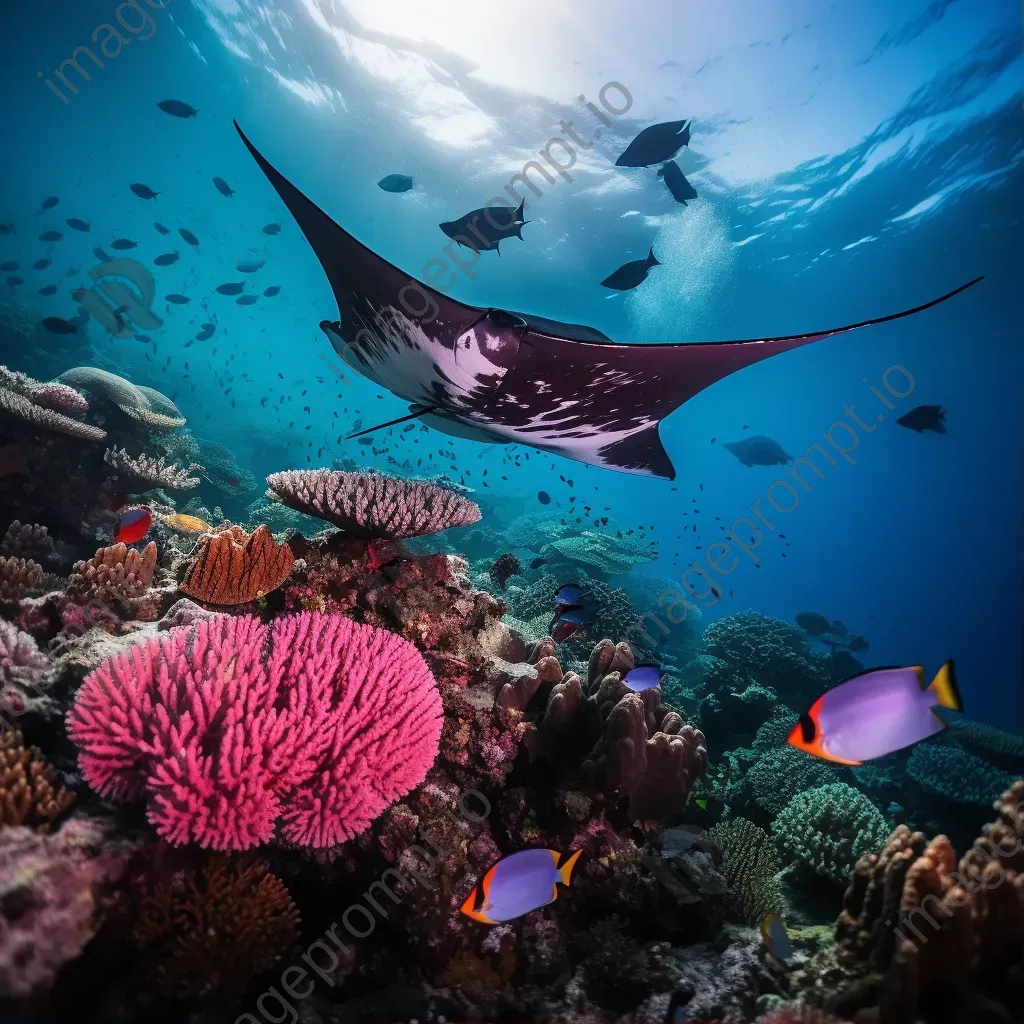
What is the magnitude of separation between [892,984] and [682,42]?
21.6 metres

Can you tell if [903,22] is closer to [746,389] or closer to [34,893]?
[34,893]

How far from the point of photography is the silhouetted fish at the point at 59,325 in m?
8.68

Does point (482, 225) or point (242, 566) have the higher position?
point (482, 225)

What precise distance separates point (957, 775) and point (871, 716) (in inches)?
355

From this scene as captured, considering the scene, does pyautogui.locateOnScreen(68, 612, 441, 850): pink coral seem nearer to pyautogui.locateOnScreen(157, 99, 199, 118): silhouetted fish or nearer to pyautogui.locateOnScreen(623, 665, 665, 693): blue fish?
pyautogui.locateOnScreen(623, 665, 665, 693): blue fish

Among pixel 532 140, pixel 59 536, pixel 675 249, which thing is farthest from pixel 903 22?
pixel 59 536

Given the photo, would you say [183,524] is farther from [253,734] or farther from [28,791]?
[253,734]

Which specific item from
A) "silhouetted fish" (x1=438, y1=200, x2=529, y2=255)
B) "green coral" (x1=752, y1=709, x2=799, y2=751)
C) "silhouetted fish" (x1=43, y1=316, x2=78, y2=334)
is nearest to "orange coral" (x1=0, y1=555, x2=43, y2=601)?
"silhouetted fish" (x1=438, y1=200, x2=529, y2=255)

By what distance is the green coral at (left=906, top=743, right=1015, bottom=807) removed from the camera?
22.9 feet

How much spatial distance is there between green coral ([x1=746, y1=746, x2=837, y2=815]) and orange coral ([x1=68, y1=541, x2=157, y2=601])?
698cm

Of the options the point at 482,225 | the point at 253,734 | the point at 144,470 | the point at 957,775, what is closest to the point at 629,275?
the point at 482,225

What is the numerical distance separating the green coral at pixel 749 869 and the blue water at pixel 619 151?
6.92 meters

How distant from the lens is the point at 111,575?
3.45 meters

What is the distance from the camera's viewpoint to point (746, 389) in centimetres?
3903
